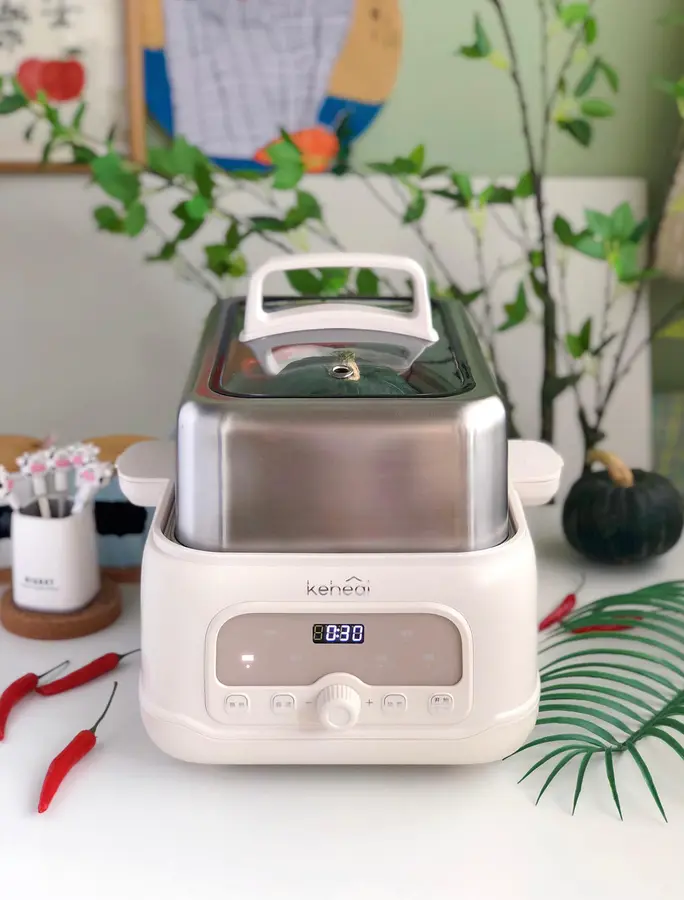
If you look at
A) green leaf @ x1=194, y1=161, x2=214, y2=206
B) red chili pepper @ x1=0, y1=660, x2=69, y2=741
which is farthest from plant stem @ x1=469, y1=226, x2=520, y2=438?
red chili pepper @ x1=0, y1=660, x2=69, y2=741

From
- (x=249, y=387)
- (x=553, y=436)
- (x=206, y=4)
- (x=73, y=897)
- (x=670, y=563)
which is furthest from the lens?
(x=553, y=436)

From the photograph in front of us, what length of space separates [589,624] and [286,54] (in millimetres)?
814

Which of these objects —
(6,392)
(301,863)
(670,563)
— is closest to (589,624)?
(670,563)

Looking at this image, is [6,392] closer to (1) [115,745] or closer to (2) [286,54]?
(2) [286,54]

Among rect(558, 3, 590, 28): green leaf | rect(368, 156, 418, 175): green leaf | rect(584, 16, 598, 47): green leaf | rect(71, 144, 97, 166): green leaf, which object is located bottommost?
rect(71, 144, 97, 166): green leaf

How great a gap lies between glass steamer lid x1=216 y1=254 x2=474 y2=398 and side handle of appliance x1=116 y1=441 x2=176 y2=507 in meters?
0.12

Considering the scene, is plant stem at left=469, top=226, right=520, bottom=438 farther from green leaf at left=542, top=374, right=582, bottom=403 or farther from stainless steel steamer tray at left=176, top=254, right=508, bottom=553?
stainless steel steamer tray at left=176, top=254, right=508, bottom=553

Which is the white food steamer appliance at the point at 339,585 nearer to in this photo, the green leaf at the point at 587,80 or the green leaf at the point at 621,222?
the green leaf at the point at 621,222

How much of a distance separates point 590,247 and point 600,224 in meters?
0.03

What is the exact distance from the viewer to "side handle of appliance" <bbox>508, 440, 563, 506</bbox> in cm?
86

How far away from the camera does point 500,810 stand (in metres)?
0.75

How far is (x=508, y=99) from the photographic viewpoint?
4.37ft

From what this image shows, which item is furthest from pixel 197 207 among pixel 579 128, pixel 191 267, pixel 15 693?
pixel 15 693

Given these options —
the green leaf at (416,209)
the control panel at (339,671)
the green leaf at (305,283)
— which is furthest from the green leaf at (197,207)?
the control panel at (339,671)
